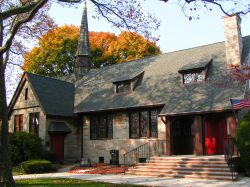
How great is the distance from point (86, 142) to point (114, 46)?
72.8 feet

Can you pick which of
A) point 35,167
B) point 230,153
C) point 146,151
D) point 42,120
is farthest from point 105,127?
point 230,153

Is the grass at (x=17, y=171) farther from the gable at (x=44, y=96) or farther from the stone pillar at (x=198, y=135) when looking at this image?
the stone pillar at (x=198, y=135)

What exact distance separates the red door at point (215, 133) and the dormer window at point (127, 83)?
6.73 meters

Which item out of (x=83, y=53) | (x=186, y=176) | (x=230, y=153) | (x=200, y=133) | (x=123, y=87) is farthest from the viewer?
(x=83, y=53)

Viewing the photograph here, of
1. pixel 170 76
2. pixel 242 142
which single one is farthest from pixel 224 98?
pixel 170 76

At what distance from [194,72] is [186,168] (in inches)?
277

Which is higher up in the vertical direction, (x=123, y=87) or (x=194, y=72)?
(x=194, y=72)

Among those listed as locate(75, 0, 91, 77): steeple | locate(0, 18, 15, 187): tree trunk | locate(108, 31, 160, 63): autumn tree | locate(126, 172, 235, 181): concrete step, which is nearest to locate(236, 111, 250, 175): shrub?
locate(126, 172, 235, 181): concrete step

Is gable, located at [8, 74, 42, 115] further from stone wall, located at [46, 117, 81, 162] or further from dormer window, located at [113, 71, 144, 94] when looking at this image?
dormer window, located at [113, 71, 144, 94]

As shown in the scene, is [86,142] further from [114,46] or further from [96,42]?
[96,42]

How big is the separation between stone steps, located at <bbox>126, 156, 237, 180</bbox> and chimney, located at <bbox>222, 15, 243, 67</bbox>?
6.77 meters

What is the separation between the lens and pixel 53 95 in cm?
2597

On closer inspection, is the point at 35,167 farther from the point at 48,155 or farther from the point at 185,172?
the point at 185,172

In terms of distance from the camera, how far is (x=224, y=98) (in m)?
17.6
